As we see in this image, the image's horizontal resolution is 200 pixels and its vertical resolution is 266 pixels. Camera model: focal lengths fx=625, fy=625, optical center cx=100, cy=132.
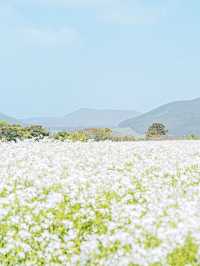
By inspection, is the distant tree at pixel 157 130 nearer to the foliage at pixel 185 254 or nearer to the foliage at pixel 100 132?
the foliage at pixel 100 132

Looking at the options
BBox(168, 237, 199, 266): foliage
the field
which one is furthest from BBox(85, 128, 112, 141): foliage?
BBox(168, 237, 199, 266): foliage

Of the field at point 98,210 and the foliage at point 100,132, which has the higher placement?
the foliage at point 100,132

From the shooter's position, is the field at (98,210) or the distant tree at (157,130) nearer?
the field at (98,210)

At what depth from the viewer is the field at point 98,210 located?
8086 mm

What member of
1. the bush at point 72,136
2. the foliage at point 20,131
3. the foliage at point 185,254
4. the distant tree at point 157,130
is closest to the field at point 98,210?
the foliage at point 185,254

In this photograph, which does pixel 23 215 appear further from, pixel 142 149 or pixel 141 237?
pixel 142 149

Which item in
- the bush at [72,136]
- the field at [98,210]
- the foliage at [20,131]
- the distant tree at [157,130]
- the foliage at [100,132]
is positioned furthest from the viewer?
the distant tree at [157,130]

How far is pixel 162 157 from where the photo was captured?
17312 mm

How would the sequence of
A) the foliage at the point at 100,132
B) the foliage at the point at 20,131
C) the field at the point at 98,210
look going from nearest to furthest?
the field at the point at 98,210 → the foliage at the point at 100,132 → the foliage at the point at 20,131

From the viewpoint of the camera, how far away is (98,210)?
1096 cm

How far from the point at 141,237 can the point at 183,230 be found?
26.8 inches

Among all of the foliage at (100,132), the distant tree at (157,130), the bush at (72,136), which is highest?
the distant tree at (157,130)

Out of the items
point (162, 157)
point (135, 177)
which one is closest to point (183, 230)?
point (135, 177)

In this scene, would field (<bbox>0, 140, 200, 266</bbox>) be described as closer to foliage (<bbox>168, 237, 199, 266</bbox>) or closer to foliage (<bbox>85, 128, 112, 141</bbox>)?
foliage (<bbox>168, 237, 199, 266</bbox>)
